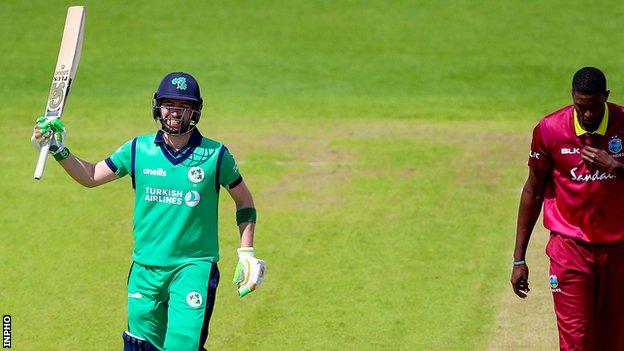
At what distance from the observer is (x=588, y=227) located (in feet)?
26.6

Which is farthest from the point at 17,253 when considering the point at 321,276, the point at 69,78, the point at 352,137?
the point at 352,137

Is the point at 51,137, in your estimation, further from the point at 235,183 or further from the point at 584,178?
the point at 584,178

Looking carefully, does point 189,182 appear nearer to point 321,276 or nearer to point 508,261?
point 321,276

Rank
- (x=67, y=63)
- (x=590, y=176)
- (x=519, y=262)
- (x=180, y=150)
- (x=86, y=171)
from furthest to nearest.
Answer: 1. (x=67, y=63)
2. (x=519, y=262)
3. (x=86, y=171)
4. (x=180, y=150)
5. (x=590, y=176)

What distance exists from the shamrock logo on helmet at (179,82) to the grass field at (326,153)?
9.05ft

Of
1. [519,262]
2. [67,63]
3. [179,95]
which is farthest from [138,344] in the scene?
[519,262]

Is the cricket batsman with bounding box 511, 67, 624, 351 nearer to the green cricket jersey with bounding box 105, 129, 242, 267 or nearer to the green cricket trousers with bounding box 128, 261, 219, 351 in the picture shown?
the green cricket jersey with bounding box 105, 129, 242, 267

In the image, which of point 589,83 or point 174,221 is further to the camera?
point 174,221

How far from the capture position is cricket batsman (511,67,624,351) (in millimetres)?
8078

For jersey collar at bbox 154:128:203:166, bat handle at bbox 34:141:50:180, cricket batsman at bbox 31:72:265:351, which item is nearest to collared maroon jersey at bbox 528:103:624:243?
cricket batsman at bbox 31:72:265:351

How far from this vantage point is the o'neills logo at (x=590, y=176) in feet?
26.4

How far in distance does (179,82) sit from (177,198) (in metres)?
0.81

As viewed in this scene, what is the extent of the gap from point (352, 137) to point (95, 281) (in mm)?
6437

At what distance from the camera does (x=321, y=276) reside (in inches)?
467
